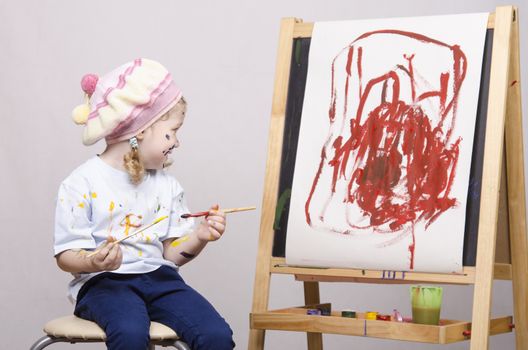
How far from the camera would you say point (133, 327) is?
6.71ft

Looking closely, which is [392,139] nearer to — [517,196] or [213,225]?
[517,196]

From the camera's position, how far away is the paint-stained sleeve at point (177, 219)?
2387mm

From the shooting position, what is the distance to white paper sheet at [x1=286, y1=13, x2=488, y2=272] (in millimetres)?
2371

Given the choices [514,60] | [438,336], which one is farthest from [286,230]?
[514,60]

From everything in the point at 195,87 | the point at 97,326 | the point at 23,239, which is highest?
the point at 195,87

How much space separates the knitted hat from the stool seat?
0.46m

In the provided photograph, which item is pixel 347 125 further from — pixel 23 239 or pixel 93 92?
pixel 23 239

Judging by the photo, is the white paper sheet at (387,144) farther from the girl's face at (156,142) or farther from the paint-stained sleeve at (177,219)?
the girl's face at (156,142)

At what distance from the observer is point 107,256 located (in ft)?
6.79

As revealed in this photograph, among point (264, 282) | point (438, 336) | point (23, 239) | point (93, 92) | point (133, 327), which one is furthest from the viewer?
point (23, 239)

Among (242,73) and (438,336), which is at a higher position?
(242,73)

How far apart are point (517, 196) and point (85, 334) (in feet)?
3.96

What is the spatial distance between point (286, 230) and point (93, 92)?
637 millimetres

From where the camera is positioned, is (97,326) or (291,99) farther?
(291,99)
